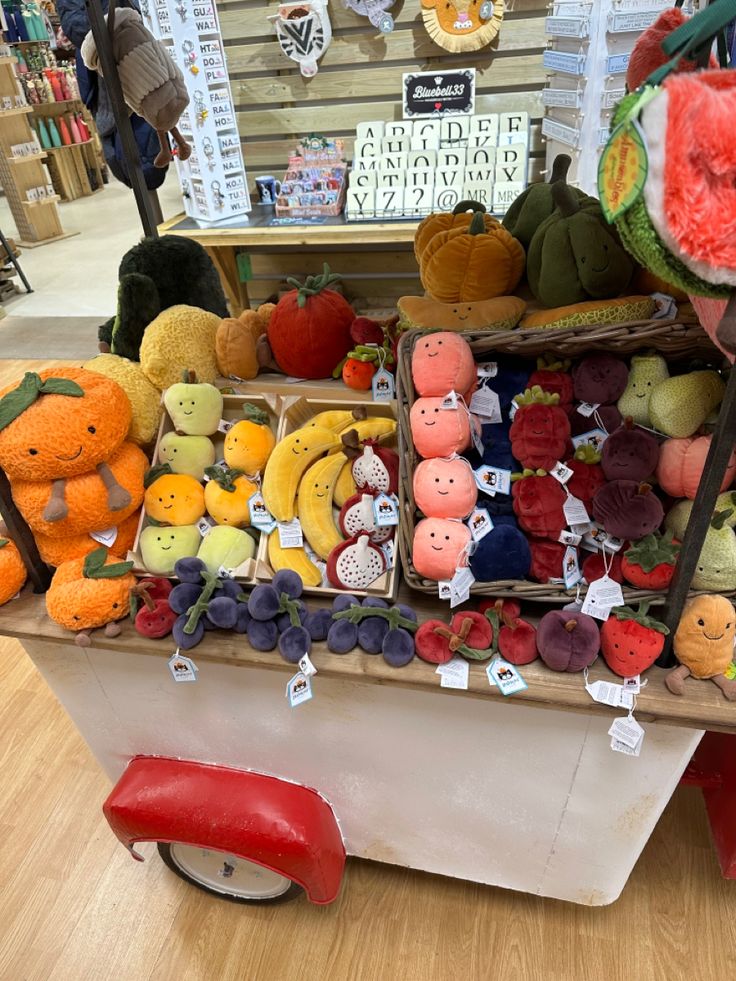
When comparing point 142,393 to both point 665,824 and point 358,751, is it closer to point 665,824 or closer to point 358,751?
point 358,751

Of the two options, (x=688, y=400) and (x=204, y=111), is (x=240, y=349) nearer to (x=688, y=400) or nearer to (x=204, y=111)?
(x=688, y=400)

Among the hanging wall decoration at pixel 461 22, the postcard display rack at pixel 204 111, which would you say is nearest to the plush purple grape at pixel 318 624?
the postcard display rack at pixel 204 111

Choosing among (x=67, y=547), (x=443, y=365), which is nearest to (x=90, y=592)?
(x=67, y=547)

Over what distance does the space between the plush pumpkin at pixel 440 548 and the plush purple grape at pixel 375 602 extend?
92mm

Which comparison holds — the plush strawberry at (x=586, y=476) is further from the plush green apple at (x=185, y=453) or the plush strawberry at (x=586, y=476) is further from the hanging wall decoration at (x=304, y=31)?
the hanging wall decoration at (x=304, y=31)

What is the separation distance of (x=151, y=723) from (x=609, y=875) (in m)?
0.94

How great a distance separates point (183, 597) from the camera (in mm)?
1063

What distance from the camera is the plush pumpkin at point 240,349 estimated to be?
51.1 inches

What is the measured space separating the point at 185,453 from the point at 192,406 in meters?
0.09

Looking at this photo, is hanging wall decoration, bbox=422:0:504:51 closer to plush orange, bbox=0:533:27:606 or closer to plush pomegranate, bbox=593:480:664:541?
plush pomegranate, bbox=593:480:664:541

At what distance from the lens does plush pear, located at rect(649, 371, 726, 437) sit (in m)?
0.93

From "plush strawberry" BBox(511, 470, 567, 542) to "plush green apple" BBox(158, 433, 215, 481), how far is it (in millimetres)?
598

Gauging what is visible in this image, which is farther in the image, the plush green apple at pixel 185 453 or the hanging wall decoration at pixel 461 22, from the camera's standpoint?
the hanging wall decoration at pixel 461 22

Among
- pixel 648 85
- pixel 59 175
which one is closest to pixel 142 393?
pixel 648 85
